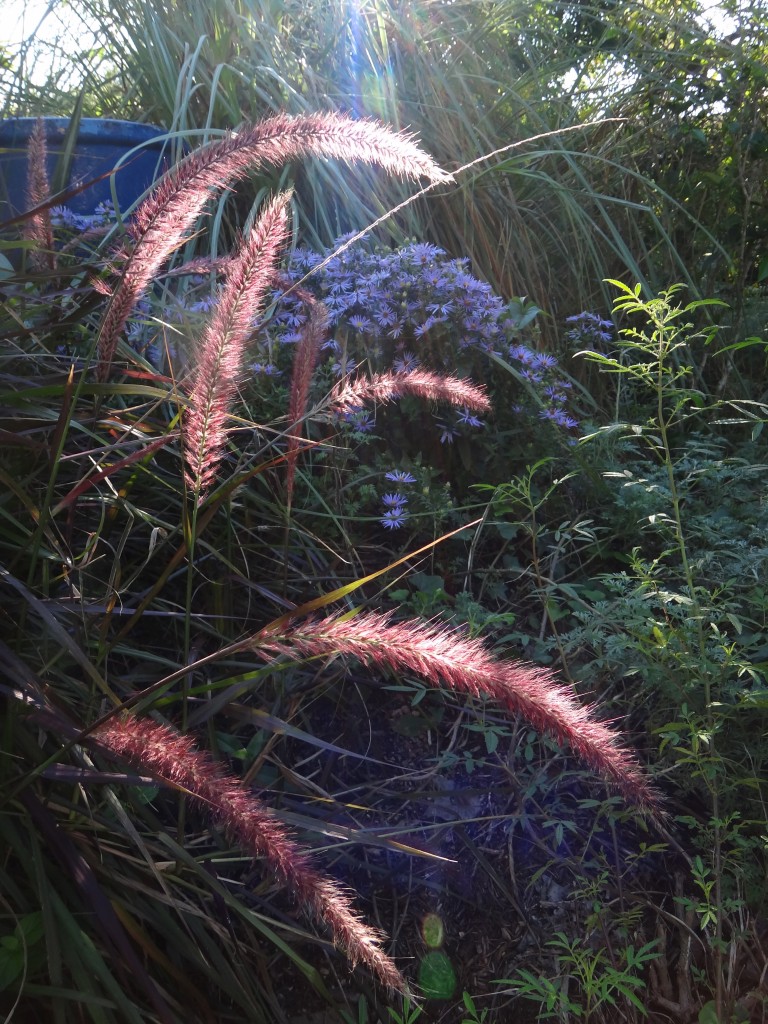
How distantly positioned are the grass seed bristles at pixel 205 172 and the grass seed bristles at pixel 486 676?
0.57 metres

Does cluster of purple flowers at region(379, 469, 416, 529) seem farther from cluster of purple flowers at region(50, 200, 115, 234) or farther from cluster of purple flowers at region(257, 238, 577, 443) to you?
cluster of purple flowers at region(50, 200, 115, 234)

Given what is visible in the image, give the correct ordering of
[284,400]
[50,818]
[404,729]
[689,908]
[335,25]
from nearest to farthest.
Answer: [50,818], [689,908], [404,729], [284,400], [335,25]

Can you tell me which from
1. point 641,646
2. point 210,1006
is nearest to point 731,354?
point 641,646

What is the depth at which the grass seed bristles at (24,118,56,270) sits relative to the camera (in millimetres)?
1620

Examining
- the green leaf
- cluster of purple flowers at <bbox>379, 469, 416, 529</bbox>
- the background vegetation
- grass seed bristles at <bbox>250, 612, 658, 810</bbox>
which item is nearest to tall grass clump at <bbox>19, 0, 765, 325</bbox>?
the background vegetation

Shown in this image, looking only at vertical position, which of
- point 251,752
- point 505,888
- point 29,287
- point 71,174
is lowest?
point 505,888

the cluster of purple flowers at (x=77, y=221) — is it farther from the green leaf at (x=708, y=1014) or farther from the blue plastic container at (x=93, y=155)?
the green leaf at (x=708, y=1014)

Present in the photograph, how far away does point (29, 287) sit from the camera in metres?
1.89

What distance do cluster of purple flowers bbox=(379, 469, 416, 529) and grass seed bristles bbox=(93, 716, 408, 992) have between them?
0.98 meters

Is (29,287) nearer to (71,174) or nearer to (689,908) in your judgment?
(71,174)

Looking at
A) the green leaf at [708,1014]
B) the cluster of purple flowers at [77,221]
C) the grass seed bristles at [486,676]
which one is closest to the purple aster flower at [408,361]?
the cluster of purple flowers at [77,221]

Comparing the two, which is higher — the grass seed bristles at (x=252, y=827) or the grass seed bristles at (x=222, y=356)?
the grass seed bristles at (x=222, y=356)

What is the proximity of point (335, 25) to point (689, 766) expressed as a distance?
2.95m

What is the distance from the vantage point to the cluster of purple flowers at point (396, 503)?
1890 mm
